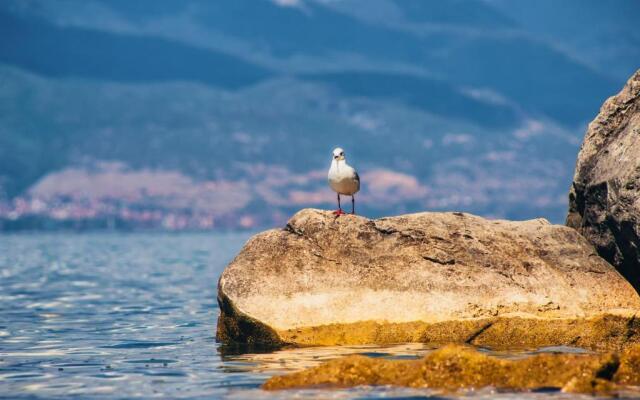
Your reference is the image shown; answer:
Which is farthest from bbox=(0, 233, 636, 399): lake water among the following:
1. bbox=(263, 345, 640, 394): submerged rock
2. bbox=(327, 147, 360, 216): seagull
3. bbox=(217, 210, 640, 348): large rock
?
bbox=(327, 147, 360, 216): seagull

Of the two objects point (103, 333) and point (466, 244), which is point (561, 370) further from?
point (103, 333)

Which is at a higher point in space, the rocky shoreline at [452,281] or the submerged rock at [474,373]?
the rocky shoreline at [452,281]

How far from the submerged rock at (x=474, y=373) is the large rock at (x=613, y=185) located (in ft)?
15.5

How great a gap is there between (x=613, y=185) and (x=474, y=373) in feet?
22.1

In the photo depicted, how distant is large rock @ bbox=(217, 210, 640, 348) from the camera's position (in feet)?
63.9

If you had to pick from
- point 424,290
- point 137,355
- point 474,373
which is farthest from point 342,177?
point 474,373

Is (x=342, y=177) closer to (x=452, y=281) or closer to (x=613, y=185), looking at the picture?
(x=452, y=281)

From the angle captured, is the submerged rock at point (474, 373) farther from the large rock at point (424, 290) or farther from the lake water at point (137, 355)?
the large rock at point (424, 290)

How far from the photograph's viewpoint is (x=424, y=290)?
1964 cm

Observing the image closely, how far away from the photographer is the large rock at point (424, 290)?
19.5 meters

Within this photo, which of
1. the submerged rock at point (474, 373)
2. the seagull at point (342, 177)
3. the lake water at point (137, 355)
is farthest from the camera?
the seagull at point (342, 177)

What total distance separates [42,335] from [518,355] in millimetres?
14140

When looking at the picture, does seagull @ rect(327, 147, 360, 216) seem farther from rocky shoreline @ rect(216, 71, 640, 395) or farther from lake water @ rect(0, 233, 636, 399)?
lake water @ rect(0, 233, 636, 399)

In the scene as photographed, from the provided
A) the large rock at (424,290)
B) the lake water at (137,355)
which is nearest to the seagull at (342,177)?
the large rock at (424,290)
